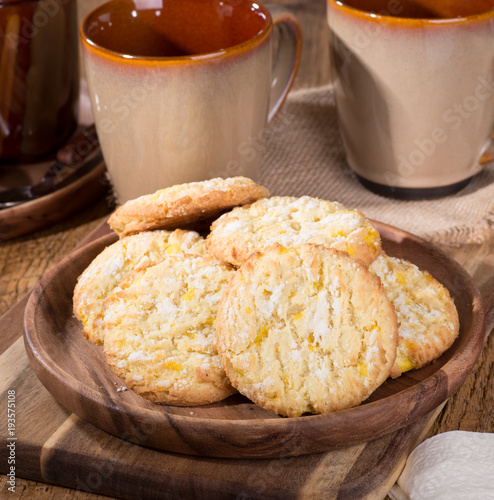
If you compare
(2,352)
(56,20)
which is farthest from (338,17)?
(2,352)

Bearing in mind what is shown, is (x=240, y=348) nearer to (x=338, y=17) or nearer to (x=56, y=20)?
(x=338, y=17)

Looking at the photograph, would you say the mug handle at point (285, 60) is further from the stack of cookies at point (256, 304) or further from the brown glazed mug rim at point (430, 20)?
the stack of cookies at point (256, 304)

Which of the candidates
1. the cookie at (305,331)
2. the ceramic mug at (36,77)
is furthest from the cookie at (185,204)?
the ceramic mug at (36,77)

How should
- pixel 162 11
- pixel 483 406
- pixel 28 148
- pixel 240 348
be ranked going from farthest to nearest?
1. pixel 28 148
2. pixel 162 11
3. pixel 483 406
4. pixel 240 348

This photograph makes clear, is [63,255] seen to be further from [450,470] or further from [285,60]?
[450,470]

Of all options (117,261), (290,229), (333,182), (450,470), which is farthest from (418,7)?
(450,470)
